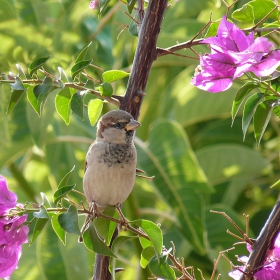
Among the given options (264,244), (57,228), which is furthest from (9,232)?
(264,244)

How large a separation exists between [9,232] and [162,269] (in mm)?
218

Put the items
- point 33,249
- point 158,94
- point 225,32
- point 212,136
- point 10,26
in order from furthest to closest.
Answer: point 158,94 → point 212,136 → point 33,249 → point 10,26 → point 225,32

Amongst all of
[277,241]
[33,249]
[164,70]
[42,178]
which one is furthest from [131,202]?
[277,241]

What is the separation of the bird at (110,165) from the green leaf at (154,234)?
383 millimetres

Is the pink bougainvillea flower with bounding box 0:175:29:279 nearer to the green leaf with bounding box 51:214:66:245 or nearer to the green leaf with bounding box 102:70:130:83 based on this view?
the green leaf with bounding box 51:214:66:245

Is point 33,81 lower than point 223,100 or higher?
higher

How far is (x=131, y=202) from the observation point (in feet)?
6.35

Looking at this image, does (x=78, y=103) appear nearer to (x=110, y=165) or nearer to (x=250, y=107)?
(x=250, y=107)

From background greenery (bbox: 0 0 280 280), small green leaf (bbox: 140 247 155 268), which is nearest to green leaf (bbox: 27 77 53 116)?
small green leaf (bbox: 140 247 155 268)

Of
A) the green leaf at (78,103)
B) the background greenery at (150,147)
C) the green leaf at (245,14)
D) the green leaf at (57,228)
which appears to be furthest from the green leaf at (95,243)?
the background greenery at (150,147)

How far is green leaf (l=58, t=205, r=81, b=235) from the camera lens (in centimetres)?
77

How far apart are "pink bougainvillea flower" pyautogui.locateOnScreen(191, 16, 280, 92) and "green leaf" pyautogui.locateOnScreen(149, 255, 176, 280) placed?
0.26 metres

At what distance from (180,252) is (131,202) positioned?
0.23 m

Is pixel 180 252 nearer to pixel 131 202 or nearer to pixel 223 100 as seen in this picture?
pixel 131 202
